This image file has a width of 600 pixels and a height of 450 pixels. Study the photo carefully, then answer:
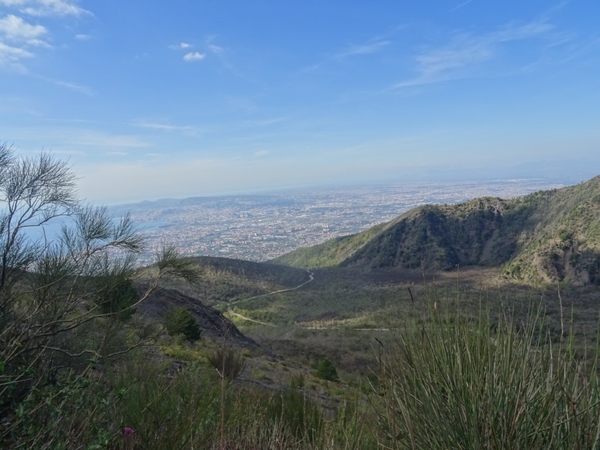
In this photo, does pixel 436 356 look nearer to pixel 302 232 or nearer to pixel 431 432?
pixel 431 432

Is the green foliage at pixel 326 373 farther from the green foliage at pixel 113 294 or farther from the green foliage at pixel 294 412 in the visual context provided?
the green foliage at pixel 294 412

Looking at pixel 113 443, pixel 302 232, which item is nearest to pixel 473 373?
pixel 113 443

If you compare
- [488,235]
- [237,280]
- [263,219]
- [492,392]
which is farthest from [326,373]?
[263,219]

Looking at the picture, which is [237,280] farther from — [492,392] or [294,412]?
[492,392]

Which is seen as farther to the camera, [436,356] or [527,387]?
[436,356]

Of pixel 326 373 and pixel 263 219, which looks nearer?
pixel 326 373

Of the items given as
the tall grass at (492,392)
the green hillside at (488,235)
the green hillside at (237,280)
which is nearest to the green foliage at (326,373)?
the tall grass at (492,392)
